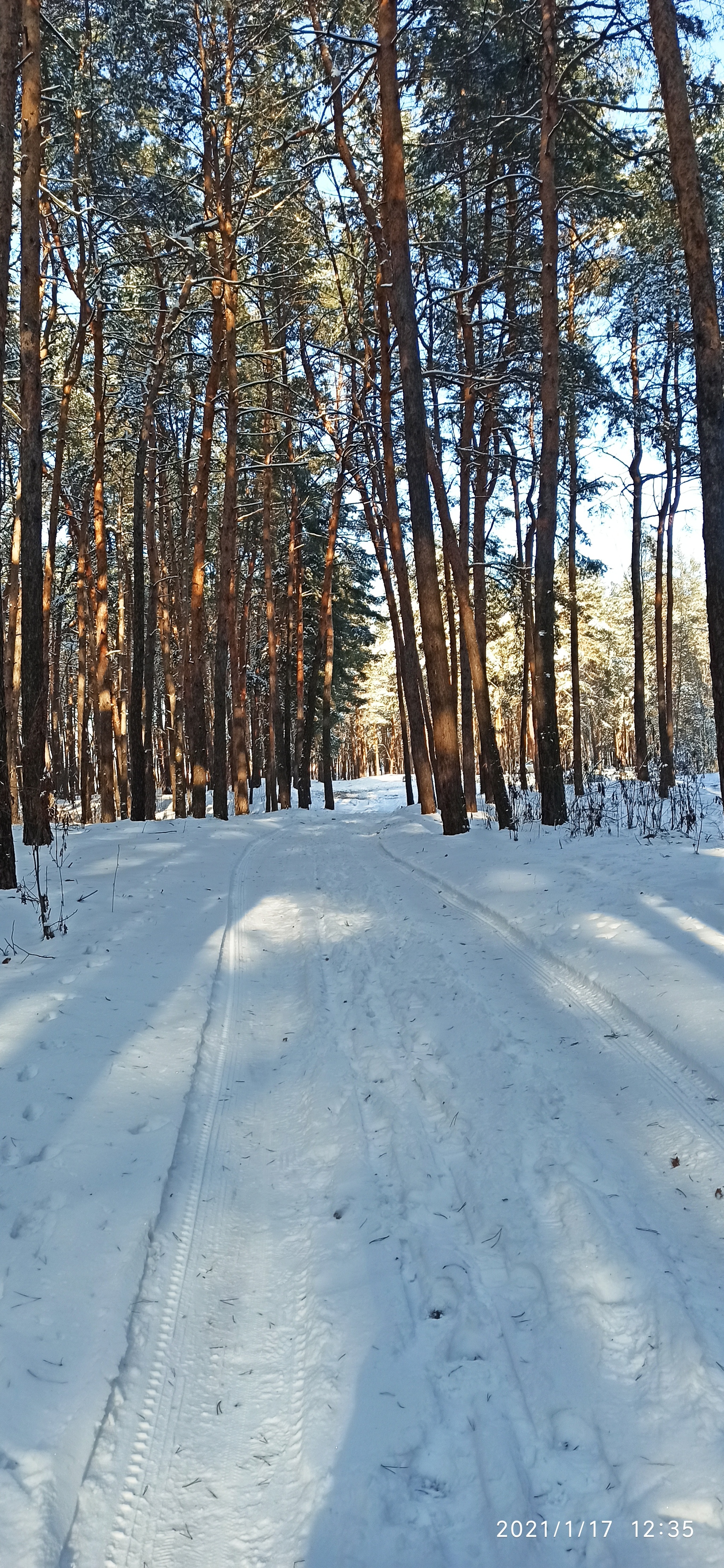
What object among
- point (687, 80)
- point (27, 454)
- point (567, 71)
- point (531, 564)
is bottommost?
point (27, 454)

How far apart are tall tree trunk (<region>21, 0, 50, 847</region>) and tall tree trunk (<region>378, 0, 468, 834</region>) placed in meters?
4.94

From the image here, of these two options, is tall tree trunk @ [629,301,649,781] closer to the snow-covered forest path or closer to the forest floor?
the forest floor

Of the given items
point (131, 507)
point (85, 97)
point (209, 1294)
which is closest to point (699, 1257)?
point (209, 1294)

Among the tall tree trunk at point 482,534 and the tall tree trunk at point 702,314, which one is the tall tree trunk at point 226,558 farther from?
the tall tree trunk at point 702,314

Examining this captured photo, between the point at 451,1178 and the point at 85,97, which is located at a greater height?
the point at 85,97

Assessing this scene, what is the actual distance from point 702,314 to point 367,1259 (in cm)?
852

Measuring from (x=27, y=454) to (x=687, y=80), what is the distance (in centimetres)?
898

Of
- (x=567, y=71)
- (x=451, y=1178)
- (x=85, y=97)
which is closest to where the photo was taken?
(x=451, y=1178)

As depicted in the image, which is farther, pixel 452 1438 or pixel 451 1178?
pixel 451 1178

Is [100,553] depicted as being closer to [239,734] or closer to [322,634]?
[239,734]

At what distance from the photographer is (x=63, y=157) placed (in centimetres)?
1499

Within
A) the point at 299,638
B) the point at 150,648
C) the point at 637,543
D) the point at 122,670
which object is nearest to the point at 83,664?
the point at 122,670

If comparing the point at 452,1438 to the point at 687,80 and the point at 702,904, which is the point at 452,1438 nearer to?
the point at 702,904

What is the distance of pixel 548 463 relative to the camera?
1177 centimetres
